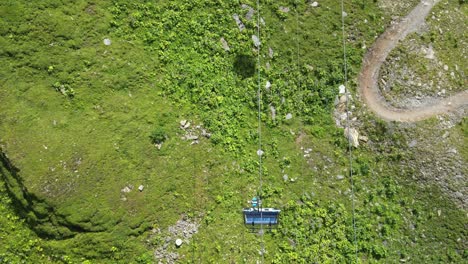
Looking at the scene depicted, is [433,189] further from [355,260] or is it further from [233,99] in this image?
[233,99]

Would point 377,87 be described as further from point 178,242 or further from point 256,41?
point 178,242

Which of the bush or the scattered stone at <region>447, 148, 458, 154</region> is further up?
the bush

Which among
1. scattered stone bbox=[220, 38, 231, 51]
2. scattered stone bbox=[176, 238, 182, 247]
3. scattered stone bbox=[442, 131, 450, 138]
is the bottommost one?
scattered stone bbox=[176, 238, 182, 247]

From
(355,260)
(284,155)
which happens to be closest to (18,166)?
(284,155)

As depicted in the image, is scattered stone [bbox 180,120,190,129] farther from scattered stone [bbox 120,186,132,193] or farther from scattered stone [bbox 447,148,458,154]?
scattered stone [bbox 447,148,458,154]

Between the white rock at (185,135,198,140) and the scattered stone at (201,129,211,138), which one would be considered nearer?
the white rock at (185,135,198,140)

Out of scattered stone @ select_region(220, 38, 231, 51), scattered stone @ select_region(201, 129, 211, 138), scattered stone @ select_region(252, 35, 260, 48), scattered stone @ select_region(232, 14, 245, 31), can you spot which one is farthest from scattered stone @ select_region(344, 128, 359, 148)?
scattered stone @ select_region(232, 14, 245, 31)

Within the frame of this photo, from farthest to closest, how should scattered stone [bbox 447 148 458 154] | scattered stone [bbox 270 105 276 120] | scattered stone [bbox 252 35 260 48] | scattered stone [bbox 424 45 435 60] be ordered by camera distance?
scattered stone [bbox 424 45 435 60] < scattered stone [bbox 447 148 458 154] < scattered stone [bbox 252 35 260 48] < scattered stone [bbox 270 105 276 120]

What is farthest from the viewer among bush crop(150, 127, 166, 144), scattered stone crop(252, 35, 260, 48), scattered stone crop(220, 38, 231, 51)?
scattered stone crop(252, 35, 260, 48)
